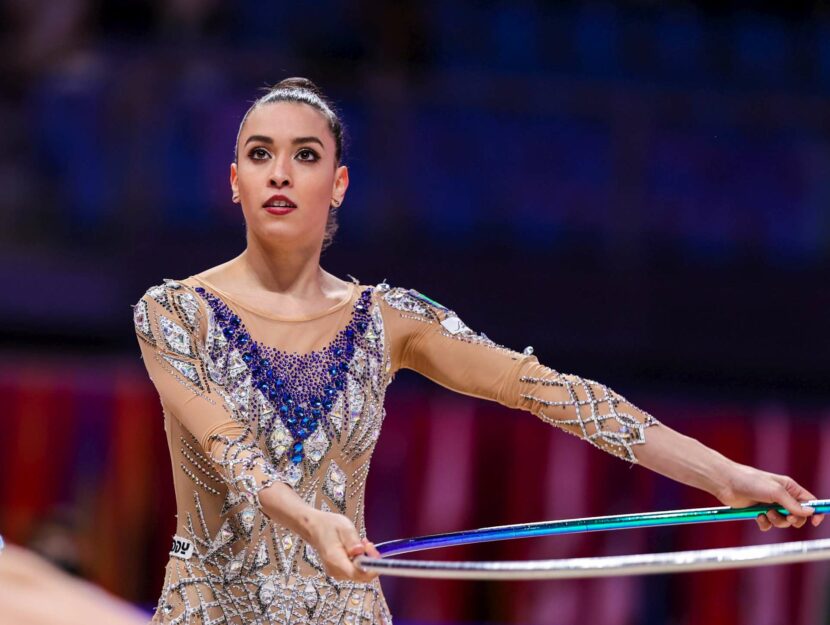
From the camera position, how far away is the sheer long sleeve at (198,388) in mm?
2316

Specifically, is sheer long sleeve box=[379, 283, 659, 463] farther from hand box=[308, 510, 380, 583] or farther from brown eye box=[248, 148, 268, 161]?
hand box=[308, 510, 380, 583]

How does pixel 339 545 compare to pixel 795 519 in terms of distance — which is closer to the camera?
pixel 339 545

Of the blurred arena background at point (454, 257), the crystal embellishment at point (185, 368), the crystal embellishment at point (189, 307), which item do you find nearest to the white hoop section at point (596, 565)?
the crystal embellishment at point (185, 368)

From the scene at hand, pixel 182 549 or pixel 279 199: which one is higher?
pixel 279 199

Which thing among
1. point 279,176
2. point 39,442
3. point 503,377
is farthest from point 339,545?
point 39,442

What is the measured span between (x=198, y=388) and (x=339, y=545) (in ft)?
1.53

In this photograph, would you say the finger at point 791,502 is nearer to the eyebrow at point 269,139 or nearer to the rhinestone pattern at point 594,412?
the rhinestone pattern at point 594,412

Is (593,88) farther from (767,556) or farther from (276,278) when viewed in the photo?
(767,556)

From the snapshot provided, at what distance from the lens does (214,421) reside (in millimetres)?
2389

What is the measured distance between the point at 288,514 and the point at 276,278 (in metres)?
0.60

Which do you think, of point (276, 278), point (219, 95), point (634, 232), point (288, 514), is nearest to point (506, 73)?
point (634, 232)

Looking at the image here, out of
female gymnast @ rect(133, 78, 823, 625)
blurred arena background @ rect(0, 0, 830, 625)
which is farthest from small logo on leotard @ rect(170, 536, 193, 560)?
blurred arena background @ rect(0, 0, 830, 625)

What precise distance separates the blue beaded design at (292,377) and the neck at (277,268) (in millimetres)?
110

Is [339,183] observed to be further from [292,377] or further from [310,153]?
[292,377]
